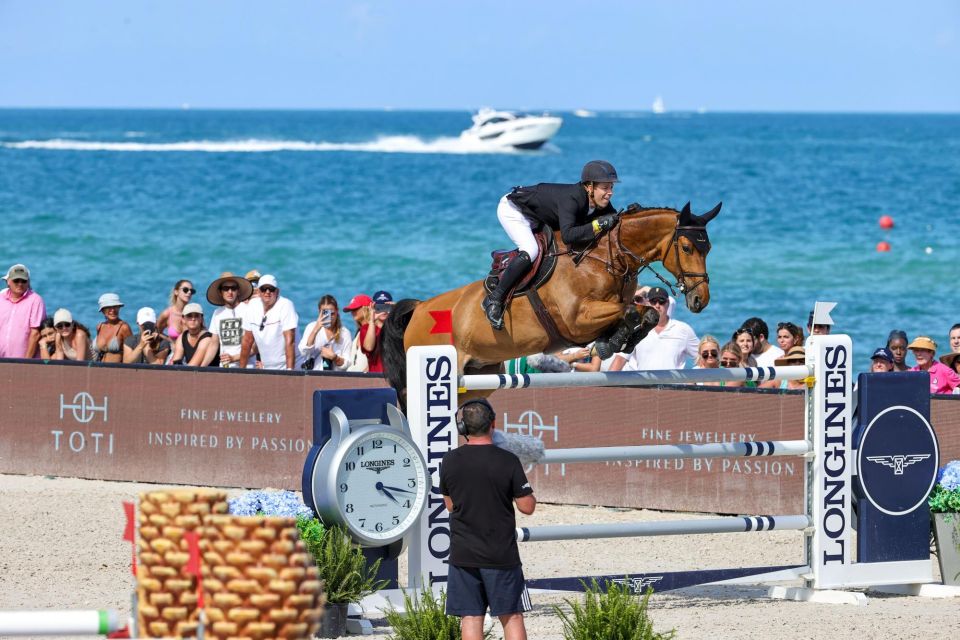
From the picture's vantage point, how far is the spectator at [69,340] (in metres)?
12.5

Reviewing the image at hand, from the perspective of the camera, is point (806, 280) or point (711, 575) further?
point (806, 280)

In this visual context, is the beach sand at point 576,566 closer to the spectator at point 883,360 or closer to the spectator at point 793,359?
the spectator at point 793,359

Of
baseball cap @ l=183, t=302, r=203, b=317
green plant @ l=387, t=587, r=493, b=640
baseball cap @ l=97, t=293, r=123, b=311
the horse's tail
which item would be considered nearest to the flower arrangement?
the horse's tail

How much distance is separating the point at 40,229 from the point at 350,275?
14055 mm

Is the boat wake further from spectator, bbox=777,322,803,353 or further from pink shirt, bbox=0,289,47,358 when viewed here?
spectator, bbox=777,322,803,353

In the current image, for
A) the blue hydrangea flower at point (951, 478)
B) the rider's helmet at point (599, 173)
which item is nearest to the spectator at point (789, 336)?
the blue hydrangea flower at point (951, 478)

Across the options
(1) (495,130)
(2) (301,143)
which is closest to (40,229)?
(1) (495,130)

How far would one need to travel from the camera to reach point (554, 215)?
27.2 feet

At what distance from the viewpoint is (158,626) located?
341 cm

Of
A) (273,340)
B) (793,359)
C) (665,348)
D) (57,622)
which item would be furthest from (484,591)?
(273,340)

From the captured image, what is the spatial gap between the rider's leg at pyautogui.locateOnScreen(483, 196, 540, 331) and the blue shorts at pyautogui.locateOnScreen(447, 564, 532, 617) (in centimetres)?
248

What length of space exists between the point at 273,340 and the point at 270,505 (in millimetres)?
5268

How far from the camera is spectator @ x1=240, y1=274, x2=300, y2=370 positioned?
12227mm

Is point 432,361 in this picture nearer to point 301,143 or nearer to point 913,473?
point 913,473
